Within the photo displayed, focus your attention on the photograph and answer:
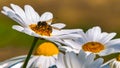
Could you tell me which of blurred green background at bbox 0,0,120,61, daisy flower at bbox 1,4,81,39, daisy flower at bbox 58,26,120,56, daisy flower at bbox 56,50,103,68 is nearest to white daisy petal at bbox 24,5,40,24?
daisy flower at bbox 1,4,81,39

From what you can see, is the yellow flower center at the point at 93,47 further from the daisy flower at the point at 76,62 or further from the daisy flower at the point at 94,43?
the daisy flower at the point at 76,62

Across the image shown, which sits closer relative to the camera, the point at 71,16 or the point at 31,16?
the point at 31,16

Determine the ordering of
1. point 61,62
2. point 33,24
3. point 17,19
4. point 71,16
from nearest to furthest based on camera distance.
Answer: point 61,62
point 17,19
point 33,24
point 71,16

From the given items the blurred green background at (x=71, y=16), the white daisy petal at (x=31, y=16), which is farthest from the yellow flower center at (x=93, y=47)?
the blurred green background at (x=71, y=16)

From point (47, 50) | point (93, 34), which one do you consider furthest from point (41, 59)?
point (93, 34)

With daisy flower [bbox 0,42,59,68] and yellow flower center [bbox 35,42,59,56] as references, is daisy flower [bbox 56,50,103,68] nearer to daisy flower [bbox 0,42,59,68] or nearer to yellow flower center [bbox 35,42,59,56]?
daisy flower [bbox 0,42,59,68]

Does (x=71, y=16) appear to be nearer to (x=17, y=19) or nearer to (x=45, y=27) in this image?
(x=45, y=27)

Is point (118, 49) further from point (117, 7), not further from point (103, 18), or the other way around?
point (117, 7)
